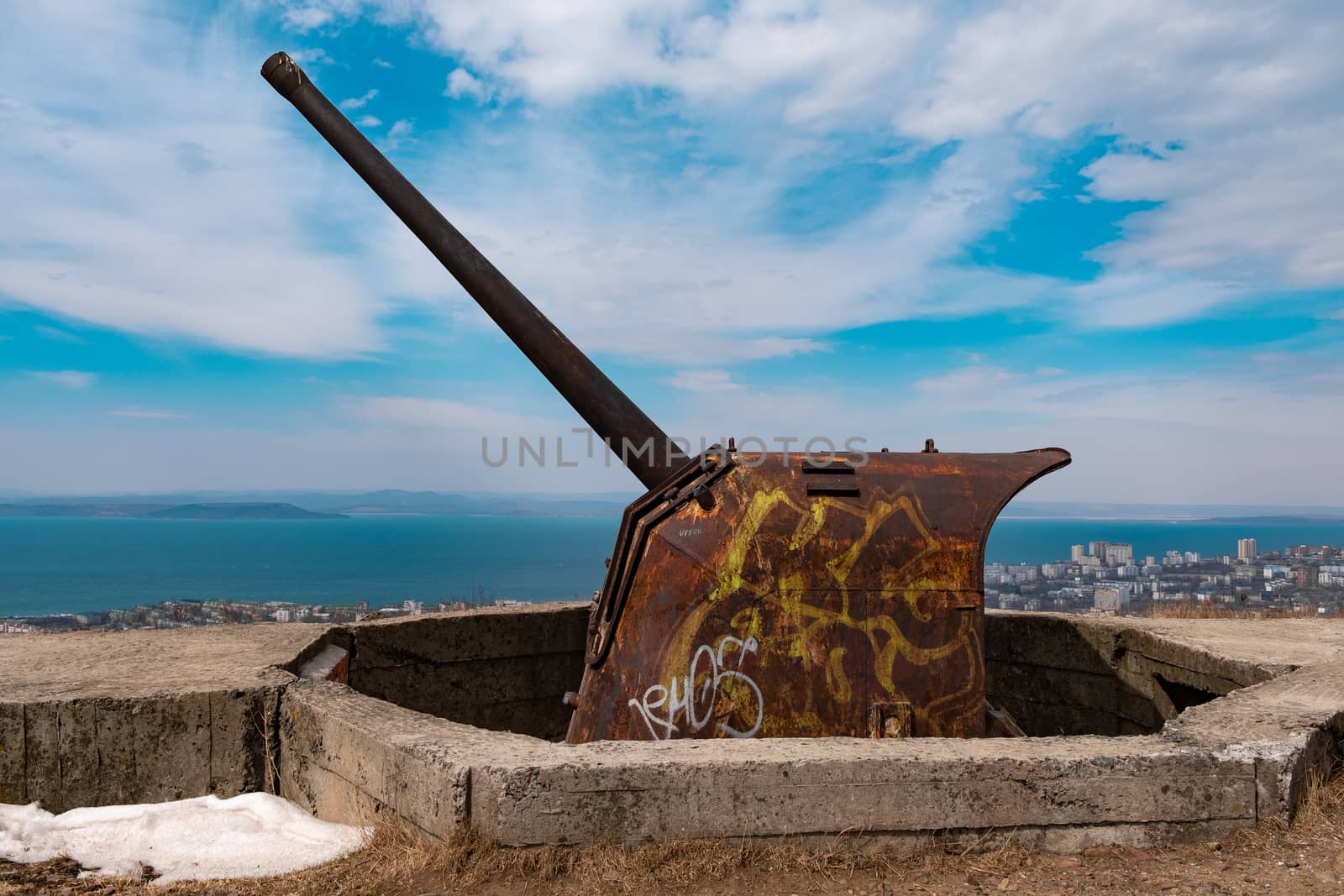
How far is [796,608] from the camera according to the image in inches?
152

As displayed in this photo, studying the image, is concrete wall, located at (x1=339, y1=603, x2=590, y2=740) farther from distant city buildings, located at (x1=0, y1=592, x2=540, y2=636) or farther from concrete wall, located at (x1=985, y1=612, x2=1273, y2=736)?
concrete wall, located at (x1=985, y1=612, x2=1273, y2=736)

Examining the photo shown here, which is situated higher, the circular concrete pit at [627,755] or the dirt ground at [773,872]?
the circular concrete pit at [627,755]

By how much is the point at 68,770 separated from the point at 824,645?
10.2 feet

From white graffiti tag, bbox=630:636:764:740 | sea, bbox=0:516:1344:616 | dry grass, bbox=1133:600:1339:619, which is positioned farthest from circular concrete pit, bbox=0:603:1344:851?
sea, bbox=0:516:1344:616

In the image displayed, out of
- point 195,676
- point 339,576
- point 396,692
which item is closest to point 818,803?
point 195,676

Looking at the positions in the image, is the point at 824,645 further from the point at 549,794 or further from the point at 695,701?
the point at 549,794

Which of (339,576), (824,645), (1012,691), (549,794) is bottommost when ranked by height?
(339,576)

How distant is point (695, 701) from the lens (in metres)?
3.79

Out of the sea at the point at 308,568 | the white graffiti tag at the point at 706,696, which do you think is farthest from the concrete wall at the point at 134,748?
the sea at the point at 308,568

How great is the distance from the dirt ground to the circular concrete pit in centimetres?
6

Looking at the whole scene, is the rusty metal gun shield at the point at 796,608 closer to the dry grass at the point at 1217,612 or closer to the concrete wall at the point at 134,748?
the concrete wall at the point at 134,748

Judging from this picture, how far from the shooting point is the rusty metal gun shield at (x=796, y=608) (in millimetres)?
3770

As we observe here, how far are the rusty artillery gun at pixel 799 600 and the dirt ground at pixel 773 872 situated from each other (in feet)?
3.23

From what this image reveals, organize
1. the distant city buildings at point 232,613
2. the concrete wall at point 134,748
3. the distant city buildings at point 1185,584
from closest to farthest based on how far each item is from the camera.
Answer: the concrete wall at point 134,748
the distant city buildings at point 232,613
the distant city buildings at point 1185,584
